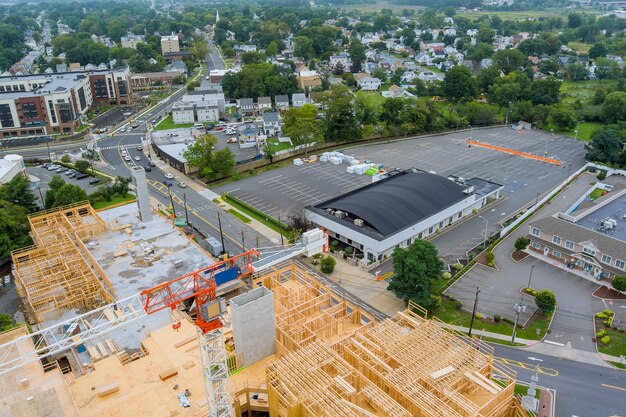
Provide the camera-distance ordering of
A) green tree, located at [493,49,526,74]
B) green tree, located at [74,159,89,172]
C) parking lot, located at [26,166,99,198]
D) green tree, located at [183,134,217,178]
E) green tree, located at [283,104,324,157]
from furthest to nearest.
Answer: green tree, located at [493,49,526,74], green tree, located at [283,104,324,157], green tree, located at [74,159,89,172], green tree, located at [183,134,217,178], parking lot, located at [26,166,99,198]

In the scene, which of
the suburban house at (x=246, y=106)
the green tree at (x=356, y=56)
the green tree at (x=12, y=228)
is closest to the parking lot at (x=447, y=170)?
the green tree at (x=12, y=228)

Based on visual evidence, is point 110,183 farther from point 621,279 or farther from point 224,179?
point 621,279

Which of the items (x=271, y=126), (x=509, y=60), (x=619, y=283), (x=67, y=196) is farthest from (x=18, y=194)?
(x=509, y=60)

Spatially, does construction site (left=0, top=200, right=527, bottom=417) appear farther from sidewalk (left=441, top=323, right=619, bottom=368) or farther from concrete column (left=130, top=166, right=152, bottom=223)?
concrete column (left=130, top=166, right=152, bottom=223)

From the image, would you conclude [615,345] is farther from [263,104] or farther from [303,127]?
[263,104]

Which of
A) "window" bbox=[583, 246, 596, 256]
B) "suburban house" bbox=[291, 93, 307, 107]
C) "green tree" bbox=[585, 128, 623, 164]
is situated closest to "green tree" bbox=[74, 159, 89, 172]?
"suburban house" bbox=[291, 93, 307, 107]

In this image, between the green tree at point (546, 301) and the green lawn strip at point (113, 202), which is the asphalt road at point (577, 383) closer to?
the green tree at point (546, 301)

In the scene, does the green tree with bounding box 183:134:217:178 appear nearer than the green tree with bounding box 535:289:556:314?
No
